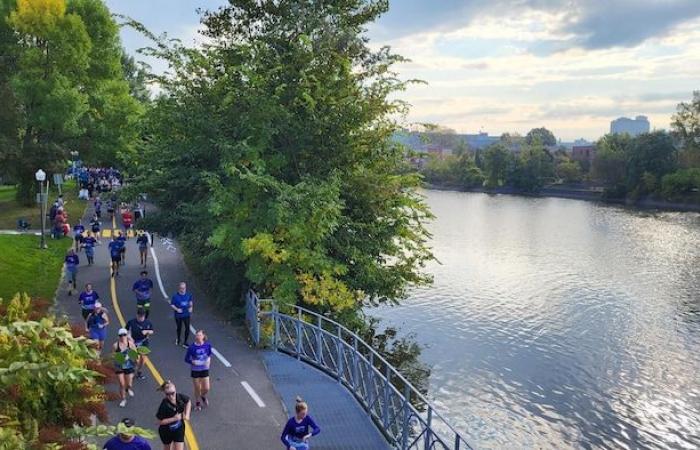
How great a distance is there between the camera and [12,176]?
38219mm

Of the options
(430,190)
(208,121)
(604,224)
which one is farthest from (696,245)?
(430,190)

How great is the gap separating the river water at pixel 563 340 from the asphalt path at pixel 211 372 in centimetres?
718

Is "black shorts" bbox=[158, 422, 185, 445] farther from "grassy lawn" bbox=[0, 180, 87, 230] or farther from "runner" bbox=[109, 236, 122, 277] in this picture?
"grassy lawn" bbox=[0, 180, 87, 230]

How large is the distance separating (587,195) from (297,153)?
312 ft

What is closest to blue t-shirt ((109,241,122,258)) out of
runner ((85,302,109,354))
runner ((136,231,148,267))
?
runner ((136,231,148,267))

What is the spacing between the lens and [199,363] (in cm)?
1221

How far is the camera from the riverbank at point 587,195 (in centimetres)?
8700

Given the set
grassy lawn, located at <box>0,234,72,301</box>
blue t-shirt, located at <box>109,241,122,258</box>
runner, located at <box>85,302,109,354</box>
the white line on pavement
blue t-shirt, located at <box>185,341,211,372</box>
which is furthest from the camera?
blue t-shirt, located at <box>109,241,122,258</box>

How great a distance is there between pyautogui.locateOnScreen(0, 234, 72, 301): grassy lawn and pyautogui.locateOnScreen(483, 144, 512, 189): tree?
101632 millimetres

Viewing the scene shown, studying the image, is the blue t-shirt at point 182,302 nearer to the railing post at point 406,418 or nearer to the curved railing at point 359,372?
the curved railing at point 359,372

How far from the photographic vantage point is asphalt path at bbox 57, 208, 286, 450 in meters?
11.6

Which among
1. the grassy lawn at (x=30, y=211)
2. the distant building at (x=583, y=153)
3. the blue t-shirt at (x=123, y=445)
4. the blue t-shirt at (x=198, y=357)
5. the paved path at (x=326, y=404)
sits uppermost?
the distant building at (x=583, y=153)

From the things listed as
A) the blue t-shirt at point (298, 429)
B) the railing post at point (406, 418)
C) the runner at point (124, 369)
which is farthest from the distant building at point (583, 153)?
the blue t-shirt at point (298, 429)

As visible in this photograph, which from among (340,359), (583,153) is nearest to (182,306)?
(340,359)
